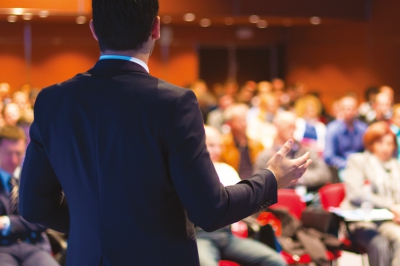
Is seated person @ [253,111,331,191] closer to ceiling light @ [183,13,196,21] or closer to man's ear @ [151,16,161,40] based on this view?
man's ear @ [151,16,161,40]

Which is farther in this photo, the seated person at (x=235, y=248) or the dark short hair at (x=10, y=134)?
the seated person at (x=235, y=248)

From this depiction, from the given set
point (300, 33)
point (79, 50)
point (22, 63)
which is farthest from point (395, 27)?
point (22, 63)

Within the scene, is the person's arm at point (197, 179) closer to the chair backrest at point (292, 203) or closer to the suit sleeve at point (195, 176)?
the suit sleeve at point (195, 176)

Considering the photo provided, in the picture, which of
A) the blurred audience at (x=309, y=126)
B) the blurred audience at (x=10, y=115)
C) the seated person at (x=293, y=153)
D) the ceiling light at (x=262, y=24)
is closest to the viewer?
the seated person at (x=293, y=153)

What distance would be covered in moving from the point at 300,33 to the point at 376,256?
12.1m

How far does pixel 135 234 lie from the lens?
56.4 inches

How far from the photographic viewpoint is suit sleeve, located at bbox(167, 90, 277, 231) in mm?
1380

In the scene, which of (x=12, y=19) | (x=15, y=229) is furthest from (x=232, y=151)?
(x=12, y=19)

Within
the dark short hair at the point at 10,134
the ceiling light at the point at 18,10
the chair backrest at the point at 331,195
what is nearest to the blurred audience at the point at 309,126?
the chair backrest at the point at 331,195

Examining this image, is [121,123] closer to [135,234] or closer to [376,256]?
[135,234]

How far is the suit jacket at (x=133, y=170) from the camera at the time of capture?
1.40m

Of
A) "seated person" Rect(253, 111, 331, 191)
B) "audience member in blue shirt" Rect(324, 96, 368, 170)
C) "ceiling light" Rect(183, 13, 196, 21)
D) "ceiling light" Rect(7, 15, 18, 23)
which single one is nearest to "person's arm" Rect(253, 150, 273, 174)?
"seated person" Rect(253, 111, 331, 191)

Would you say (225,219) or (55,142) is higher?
(55,142)

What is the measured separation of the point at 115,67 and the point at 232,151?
5.01 meters
